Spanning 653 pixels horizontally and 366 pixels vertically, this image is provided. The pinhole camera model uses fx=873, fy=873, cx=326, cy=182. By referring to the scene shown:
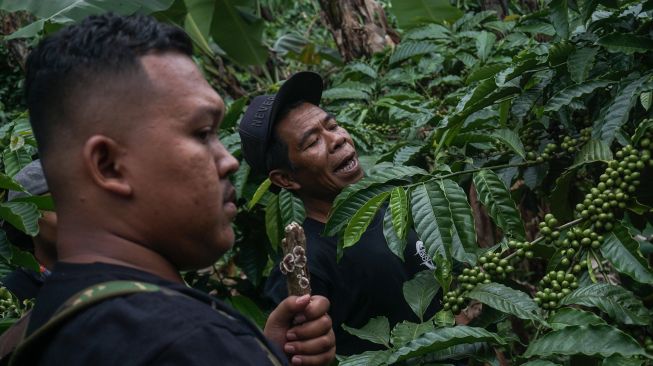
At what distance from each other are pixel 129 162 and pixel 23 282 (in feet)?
6.18

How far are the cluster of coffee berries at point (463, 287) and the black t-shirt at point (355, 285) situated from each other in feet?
1.38

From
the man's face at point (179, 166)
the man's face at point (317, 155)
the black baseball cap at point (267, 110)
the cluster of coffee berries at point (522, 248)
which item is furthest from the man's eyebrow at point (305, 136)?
the man's face at point (179, 166)

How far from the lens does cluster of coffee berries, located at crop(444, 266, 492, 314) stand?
7.32 feet

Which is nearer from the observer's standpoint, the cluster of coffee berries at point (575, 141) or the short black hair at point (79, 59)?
the short black hair at point (79, 59)

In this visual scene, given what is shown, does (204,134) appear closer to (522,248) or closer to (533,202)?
(522,248)

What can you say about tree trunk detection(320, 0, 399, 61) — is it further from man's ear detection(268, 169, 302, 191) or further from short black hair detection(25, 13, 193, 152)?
short black hair detection(25, 13, 193, 152)

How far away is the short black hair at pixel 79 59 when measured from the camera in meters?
1.35

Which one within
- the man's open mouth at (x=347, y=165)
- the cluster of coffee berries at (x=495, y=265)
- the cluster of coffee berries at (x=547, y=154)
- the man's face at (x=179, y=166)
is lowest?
the man's open mouth at (x=347, y=165)

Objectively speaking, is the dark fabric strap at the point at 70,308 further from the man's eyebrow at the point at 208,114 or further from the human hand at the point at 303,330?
the human hand at the point at 303,330

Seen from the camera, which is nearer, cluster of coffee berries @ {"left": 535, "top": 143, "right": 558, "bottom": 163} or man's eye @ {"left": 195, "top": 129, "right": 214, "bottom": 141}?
man's eye @ {"left": 195, "top": 129, "right": 214, "bottom": 141}

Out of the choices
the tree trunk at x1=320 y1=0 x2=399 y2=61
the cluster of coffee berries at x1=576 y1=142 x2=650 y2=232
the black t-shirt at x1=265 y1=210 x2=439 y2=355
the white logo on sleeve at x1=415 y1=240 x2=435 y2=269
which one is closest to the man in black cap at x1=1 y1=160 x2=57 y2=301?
the black t-shirt at x1=265 y1=210 x2=439 y2=355

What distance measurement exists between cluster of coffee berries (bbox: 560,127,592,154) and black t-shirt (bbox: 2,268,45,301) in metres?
1.82

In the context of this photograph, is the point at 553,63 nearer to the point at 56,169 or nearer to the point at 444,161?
the point at 444,161

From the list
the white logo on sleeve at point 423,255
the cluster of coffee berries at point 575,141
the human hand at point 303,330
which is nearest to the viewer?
the human hand at point 303,330
